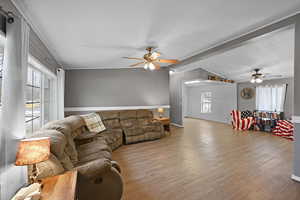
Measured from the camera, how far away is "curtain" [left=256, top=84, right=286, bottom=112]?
644 cm

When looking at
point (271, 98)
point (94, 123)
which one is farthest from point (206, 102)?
point (94, 123)

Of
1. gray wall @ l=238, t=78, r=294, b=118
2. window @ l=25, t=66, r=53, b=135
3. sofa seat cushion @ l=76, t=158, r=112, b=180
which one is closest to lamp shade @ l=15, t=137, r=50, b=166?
sofa seat cushion @ l=76, t=158, r=112, b=180

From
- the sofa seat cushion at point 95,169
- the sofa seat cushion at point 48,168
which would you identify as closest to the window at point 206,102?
the sofa seat cushion at point 95,169

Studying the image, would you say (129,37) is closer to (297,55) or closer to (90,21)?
(90,21)

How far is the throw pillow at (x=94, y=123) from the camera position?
13.2 ft

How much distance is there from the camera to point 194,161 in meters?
3.31

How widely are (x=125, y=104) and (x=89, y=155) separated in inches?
144

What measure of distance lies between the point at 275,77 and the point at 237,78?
4.72 ft

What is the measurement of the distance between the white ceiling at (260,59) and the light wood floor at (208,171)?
8.76ft

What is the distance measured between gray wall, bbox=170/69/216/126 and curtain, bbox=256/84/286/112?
272cm

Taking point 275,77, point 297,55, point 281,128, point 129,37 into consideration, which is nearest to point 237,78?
point 275,77

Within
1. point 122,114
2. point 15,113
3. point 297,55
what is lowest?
point 122,114

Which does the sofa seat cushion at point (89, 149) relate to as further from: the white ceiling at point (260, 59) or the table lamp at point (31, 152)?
the white ceiling at point (260, 59)

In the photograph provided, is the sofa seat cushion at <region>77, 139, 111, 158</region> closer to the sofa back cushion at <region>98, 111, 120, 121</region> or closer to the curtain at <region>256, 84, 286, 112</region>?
the sofa back cushion at <region>98, 111, 120, 121</region>
